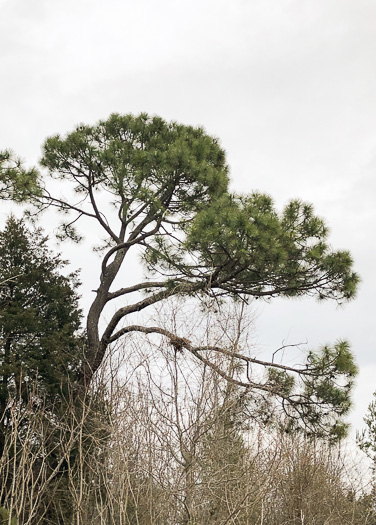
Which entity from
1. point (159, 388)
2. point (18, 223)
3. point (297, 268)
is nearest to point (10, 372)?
point (18, 223)

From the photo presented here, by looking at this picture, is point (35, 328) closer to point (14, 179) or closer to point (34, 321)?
point (34, 321)

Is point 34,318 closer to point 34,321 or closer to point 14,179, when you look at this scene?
point 34,321

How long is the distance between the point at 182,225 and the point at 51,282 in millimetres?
2563

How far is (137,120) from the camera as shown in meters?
14.5

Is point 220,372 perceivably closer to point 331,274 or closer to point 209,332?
point 209,332

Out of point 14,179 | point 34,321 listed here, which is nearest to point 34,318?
point 34,321

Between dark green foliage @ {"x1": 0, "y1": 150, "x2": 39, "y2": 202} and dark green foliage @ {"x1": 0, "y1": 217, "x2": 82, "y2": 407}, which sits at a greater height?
dark green foliage @ {"x1": 0, "y1": 150, "x2": 39, "y2": 202}

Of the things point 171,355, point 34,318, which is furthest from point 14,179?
point 171,355

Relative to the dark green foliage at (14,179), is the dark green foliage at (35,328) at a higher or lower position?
lower

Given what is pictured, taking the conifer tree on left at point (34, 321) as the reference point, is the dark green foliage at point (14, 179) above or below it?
above

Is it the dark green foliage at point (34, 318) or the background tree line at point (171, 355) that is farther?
the dark green foliage at point (34, 318)

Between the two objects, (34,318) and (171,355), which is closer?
(171,355)

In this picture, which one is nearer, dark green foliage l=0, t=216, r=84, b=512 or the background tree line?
the background tree line

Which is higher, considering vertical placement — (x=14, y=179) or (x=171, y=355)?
(x=14, y=179)
